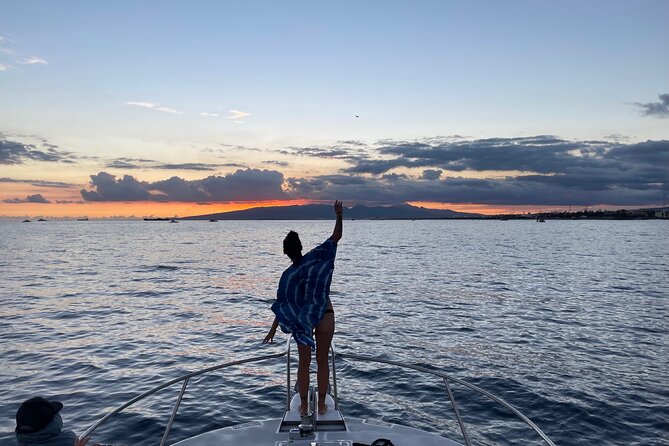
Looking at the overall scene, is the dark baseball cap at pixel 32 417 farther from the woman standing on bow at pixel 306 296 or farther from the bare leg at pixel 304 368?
the bare leg at pixel 304 368

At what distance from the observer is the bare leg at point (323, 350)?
5.59 m

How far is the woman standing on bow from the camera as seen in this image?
5328mm

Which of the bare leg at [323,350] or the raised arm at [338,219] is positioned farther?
the bare leg at [323,350]

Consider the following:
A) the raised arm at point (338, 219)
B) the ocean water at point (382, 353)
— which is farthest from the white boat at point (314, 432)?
the ocean water at point (382, 353)

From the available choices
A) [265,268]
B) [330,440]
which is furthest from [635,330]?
[265,268]

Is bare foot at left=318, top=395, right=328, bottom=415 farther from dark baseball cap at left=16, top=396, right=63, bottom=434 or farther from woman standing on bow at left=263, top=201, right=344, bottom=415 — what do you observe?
dark baseball cap at left=16, top=396, right=63, bottom=434

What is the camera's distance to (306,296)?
213 inches

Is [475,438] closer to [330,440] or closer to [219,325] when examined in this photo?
[330,440]

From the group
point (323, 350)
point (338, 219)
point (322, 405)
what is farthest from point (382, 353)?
point (338, 219)

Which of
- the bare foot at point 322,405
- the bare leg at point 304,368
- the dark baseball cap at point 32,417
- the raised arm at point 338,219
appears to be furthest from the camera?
the bare foot at point 322,405

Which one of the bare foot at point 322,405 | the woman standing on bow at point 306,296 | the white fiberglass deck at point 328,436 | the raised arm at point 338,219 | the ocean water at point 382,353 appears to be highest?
the raised arm at point 338,219

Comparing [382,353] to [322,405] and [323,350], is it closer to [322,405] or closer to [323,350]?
[322,405]

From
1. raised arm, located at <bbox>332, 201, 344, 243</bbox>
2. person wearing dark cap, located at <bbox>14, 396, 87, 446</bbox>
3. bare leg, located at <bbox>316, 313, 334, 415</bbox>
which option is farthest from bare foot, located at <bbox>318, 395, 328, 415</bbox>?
person wearing dark cap, located at <bbox>14, 396, 87, 446</bbox>

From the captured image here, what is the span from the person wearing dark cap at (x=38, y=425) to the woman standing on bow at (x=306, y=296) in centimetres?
233
